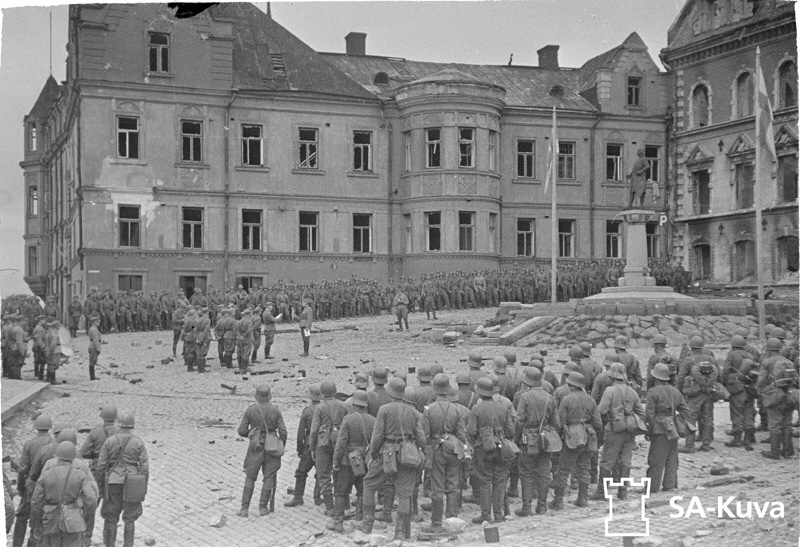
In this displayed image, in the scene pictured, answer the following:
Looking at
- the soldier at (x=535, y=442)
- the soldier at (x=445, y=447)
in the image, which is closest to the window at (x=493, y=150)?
the soldier at (x=535, y=442)

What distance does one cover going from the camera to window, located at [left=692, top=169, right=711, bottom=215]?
38.1 metres

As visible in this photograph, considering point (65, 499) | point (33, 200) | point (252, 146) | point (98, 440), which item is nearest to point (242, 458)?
point (98, 440)

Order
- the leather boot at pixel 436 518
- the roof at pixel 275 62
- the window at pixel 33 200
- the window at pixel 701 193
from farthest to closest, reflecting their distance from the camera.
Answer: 1. the window at pixel 701 193
2. the window at pixel 33 200
3. the roof at pixel 275 62
4. the leather boot at pixel 436 518

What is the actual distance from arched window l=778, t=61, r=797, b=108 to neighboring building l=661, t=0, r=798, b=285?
35 millimetres

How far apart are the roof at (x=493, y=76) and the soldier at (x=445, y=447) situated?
2962 cm

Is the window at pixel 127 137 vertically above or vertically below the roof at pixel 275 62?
below

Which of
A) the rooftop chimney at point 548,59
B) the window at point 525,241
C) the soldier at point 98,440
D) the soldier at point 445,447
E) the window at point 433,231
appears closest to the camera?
the soldier at point 98,440

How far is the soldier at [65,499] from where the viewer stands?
29.3 feet

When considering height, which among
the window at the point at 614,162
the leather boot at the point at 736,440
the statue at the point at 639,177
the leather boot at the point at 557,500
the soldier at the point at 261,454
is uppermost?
the window at the point at 614,162

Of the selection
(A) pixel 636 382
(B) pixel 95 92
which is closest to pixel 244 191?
(B) pixel 95 92

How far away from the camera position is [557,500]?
38.1ft

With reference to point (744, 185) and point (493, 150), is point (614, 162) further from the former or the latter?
point (744, 185)

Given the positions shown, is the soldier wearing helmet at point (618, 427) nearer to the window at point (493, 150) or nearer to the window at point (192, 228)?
the window at point (192, 228)

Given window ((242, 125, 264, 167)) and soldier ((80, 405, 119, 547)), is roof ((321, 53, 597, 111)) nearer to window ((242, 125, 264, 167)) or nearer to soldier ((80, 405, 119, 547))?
window ((242, 125, 264, 167))
